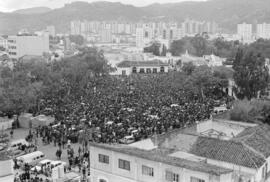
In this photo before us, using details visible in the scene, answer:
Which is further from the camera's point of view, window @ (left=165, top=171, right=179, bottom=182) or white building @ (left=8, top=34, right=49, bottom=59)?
white building @ (left=8, top=34, right=49, bottom=59)

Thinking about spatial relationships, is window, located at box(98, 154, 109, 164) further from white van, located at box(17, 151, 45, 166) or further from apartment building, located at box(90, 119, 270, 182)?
white van, located at box(17, 151, 45, 166)

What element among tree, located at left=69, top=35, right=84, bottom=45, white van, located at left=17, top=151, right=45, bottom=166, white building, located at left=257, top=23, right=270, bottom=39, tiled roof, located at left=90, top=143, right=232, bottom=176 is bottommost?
white van, located at left=17, top=151, right=45, bottom=166

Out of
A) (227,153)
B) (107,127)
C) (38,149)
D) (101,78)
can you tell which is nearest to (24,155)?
(38,149)

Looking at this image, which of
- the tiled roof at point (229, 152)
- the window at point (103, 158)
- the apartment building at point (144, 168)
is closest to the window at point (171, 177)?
the apartment building at point (144, 168)

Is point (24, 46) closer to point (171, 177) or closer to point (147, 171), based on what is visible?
point (147, 171)

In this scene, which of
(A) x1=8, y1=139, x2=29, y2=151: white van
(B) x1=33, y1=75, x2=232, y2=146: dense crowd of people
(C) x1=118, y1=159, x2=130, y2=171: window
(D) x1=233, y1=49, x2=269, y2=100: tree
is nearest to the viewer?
(C) x1=118, y1=159, x2=130, y2=171: window

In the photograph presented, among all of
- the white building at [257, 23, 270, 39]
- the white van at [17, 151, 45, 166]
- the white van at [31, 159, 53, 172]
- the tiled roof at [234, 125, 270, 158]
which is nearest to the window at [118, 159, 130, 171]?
the white van at [31, 159, 53, 172]

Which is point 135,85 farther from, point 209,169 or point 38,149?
point 209,169

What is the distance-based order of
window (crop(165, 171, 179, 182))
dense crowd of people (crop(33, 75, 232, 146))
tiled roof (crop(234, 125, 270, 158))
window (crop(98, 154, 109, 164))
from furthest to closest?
dense crowd of people (crop(33, 75, 232, 146))
tiled roof (crop(234, 125, 270, 158))
window (crop(98, 154, 109, 164))
window (crop(165, 171, 179, 182))
